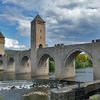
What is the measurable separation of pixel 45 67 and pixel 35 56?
3582 mm

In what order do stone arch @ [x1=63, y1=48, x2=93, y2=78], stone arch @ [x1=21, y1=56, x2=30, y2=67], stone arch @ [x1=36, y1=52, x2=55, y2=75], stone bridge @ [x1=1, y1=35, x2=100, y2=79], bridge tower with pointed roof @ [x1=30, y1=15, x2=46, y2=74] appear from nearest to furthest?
stone bridge @ [x1=1, y1=35, x2=100, y2=79]
stone arch @ [x1=63, y1=48, x2=93, y2=78]
stone arch @ [x1=36, y1=52, x2=55, y2=75]
bridge tower with pointed roof @ [x1=30, y1=15, x2=46, y2=74]
stone arch @ [x1=21, y1=56, x2=30, y2=67]

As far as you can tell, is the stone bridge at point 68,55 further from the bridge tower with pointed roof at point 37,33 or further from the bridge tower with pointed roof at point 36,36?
the bridge tower with pointed roof at point 37,33

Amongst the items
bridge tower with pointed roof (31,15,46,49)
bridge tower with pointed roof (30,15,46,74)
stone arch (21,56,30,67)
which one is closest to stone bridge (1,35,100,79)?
stone arch (21,56,30,67)

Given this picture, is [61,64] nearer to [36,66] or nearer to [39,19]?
[36,66]

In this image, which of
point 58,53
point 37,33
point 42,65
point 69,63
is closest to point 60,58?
point 58,53

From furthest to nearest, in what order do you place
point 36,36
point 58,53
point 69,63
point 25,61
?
point 25,61, point 36,36, point 58,53, point 69,63

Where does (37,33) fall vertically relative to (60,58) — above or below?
above

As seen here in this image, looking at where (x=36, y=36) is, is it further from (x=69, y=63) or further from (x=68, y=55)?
(x=68, y=55)

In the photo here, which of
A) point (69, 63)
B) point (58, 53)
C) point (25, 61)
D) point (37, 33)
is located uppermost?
point (37, 33)

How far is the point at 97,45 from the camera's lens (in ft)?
122

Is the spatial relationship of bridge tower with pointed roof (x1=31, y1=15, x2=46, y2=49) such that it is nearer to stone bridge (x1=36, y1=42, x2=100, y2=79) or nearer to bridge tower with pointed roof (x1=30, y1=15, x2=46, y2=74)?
bridge tower with pointed roof (x1=30, y1=15, x2=46, y2=74)

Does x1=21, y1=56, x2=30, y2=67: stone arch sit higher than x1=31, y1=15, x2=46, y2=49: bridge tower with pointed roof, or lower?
lower

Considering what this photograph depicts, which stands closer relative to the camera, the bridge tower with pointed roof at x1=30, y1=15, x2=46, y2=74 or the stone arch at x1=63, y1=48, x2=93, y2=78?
the stone arch at x1=63, y1=48, x2=93, y2=78

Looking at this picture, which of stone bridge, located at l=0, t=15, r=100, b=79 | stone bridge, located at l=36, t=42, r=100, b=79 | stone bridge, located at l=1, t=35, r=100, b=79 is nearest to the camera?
stone bridge, located at l=36, t=42, r=100, b=79
